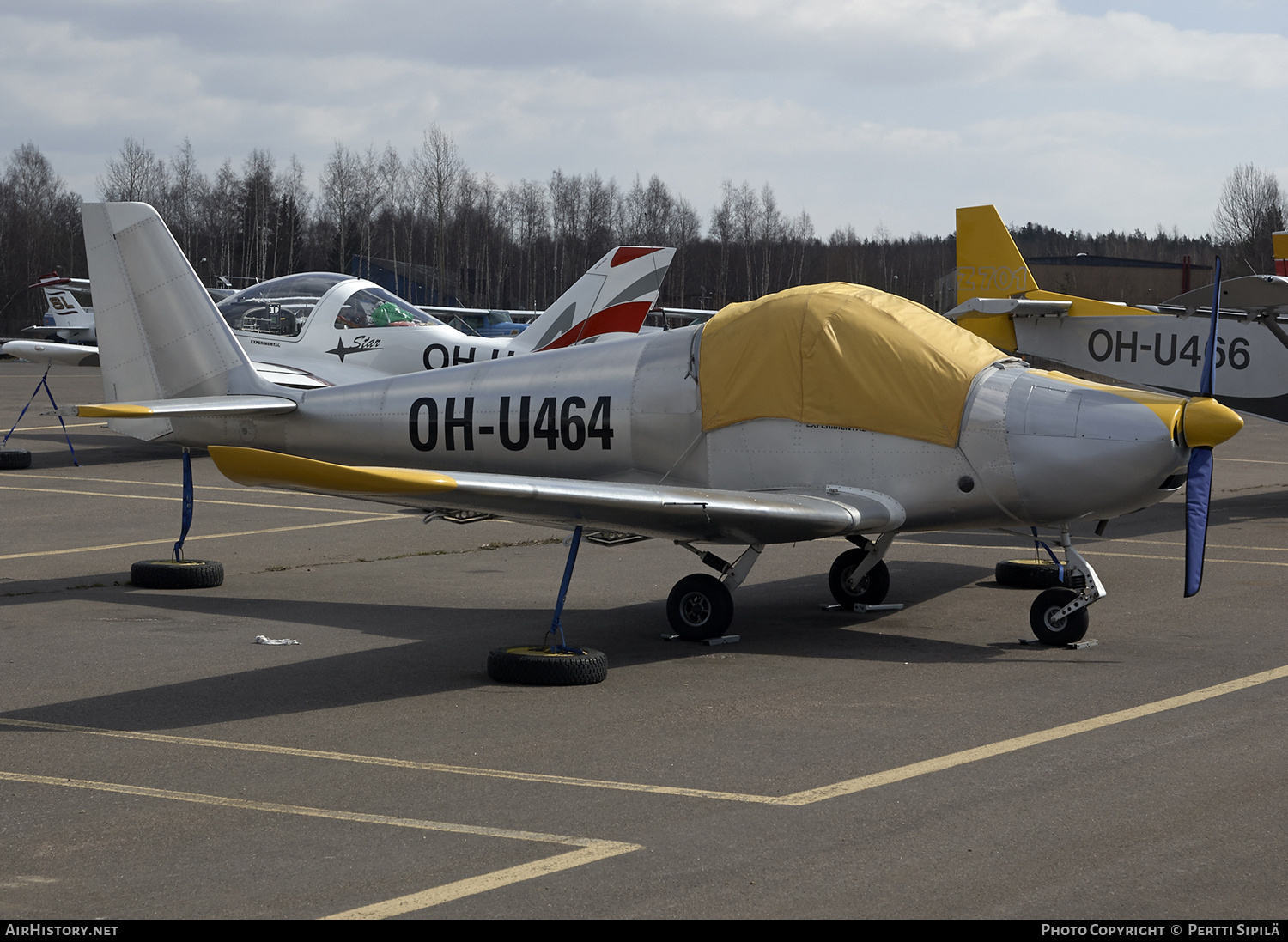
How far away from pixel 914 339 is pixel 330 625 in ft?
15.5

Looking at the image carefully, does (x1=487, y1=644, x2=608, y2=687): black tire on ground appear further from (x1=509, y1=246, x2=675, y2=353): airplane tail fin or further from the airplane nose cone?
(x1=509, y1=246, x2=675, y2=353): airplane tail fin

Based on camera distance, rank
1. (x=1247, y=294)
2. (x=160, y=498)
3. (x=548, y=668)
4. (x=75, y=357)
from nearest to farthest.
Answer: (x=548, y=668)
(x=1247, y=294)
(x=160, y=498)
(x=75, y=357)

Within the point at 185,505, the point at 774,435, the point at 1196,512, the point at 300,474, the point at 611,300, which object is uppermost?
the point at 611,300

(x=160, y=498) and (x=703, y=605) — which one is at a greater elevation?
(x=703, y=605)

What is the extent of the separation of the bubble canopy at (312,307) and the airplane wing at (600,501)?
13461 millimetres

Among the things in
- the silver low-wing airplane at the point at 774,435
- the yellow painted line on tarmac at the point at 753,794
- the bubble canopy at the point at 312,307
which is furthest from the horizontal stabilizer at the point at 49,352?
the yellow painted line on tarmac at the point at 753,794

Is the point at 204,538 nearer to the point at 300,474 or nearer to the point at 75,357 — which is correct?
the point at 300,474

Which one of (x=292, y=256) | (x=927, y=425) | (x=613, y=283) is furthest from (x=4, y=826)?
(x=292, y=256)

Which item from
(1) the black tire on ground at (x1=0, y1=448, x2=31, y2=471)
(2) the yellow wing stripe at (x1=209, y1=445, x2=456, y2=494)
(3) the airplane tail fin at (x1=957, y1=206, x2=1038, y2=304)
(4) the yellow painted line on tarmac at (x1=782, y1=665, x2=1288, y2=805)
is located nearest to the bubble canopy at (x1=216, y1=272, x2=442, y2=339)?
(1) the black tire on ground at (x1=0, y1=448, x2=31, y2=471)

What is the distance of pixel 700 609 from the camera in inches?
352

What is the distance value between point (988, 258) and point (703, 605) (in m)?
13.9

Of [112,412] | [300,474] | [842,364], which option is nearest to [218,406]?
[112,412]

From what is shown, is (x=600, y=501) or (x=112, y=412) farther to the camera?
(x=112, y=412)

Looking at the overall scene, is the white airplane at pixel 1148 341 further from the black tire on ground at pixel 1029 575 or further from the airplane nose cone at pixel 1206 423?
the airplane nose cone at pixel 1206 423
